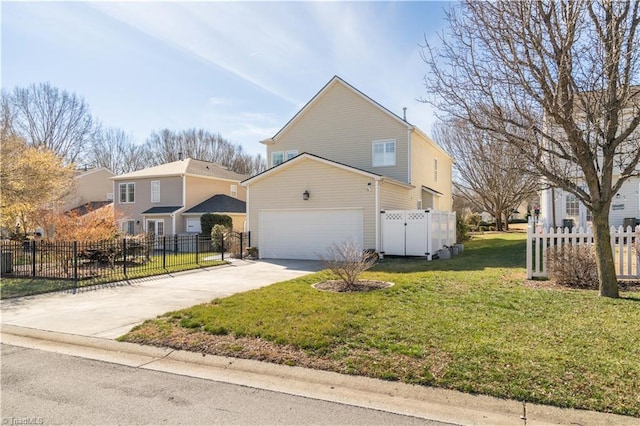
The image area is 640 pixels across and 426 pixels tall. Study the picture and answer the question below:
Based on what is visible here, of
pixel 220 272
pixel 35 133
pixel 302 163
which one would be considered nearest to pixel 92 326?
pixel 220 272

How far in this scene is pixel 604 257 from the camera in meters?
7.77

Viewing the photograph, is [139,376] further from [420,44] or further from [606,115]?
[606,115]

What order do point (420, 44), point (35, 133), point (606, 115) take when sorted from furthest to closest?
1. point (35, 133)
2. point (420, 44)
3. point (606, 115)

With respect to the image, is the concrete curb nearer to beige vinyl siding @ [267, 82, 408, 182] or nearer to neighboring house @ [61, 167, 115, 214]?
beige vinyl siding @ [267, 82, 408, 182]

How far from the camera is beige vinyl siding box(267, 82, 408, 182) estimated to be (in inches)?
769

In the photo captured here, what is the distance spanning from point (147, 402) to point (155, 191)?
28.9 metres

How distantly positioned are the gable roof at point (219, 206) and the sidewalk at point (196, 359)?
17980 millimetres

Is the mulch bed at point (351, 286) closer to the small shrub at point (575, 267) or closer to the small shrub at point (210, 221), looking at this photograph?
the small shrub at point (575, 267)

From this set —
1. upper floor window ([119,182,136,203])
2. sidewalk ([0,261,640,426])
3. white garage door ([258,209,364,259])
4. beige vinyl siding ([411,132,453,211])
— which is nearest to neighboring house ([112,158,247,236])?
upper floor window ([119,182,136,203])

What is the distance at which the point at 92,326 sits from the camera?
22.4 feet

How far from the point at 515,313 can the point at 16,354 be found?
7.63 m

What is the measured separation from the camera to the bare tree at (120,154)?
161 ft

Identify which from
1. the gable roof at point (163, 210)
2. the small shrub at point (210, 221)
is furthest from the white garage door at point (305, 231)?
the gable roof at point (163, 210)

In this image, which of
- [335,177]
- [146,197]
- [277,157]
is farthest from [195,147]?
[335,177]
